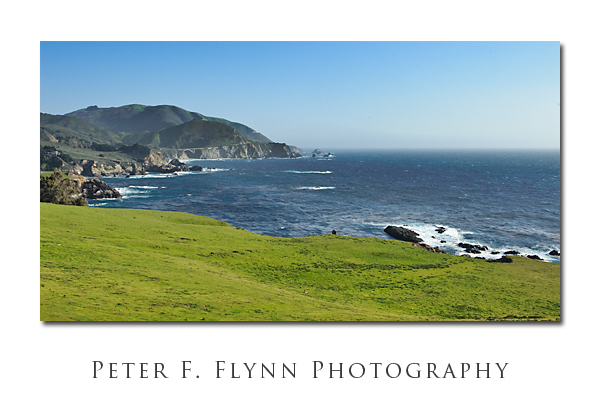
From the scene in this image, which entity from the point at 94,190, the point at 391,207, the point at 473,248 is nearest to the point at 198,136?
the point at 94,190

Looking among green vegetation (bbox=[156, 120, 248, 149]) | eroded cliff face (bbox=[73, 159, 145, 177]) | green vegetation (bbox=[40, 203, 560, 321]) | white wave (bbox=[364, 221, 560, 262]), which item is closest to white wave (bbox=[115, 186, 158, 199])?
eroded cliff face (bbox=[73, 159, 145, 177])

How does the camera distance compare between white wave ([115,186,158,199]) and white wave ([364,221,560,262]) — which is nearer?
white wave ([364,221,560,262])

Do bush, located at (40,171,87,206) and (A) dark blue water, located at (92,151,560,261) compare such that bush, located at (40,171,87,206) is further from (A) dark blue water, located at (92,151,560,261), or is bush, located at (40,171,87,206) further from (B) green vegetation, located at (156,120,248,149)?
(B) green vegetation, located at (156,120,248,149)

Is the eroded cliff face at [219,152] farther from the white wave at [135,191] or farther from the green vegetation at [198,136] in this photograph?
the white wave at [135,191]

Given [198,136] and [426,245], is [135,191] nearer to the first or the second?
[426,245]

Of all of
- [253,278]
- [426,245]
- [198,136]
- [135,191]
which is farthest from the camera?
[198,136]

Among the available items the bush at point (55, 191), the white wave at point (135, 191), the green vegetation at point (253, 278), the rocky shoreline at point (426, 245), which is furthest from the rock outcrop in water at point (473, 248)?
the white wave at point (135, 191)
